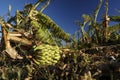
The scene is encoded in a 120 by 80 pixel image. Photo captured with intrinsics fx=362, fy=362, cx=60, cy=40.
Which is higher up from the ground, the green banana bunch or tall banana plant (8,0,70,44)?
tall banana plant (8,0,70,44)

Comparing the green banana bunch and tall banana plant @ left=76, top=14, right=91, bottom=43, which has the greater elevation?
tall banana plant @ left=76, top=14, right=91, bottom=43

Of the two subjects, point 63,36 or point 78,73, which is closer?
point 78,73

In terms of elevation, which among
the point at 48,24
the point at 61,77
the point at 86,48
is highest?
the point at 48,24

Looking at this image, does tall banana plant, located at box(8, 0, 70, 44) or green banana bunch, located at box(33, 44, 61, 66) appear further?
tall banana plant, located at box(8, 0, 70, 44)

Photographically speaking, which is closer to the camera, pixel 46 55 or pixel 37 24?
pixel 46 55

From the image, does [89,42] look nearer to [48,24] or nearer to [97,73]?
[48,24]

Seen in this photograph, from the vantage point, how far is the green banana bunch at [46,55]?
4434mm

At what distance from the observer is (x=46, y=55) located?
448cm

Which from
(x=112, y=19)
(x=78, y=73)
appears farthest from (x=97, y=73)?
(x=112, y=19)

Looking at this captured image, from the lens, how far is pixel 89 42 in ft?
16.9

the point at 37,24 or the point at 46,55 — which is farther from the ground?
the point at 37,24

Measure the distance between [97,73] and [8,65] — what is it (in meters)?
1.44

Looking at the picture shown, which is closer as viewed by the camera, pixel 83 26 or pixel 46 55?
pixel 46 55

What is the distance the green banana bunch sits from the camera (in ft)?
14.5
